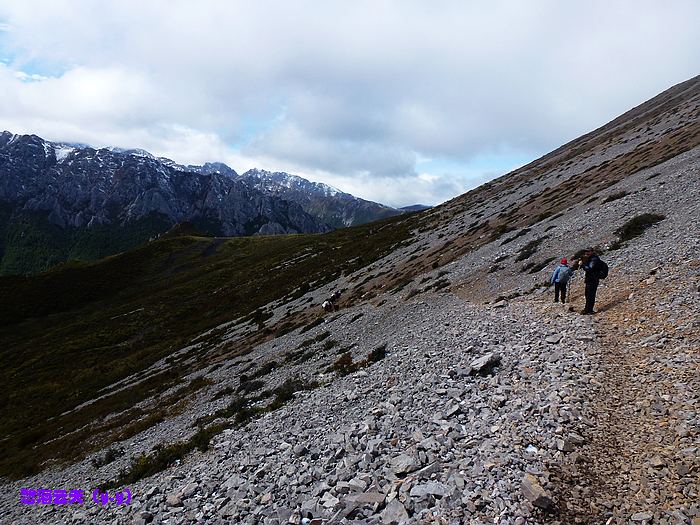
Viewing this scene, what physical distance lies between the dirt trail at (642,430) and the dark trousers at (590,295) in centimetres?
167

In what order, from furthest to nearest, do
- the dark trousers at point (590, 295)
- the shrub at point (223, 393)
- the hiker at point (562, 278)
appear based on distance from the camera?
the shrub at point (223, 393) → the hiker at point (562, 278) → the dark trousers at point (590, 295)

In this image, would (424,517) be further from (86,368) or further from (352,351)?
(86,368)

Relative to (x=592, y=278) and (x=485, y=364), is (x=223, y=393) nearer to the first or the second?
(x=485, y=364)

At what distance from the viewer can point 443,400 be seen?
12758 mm

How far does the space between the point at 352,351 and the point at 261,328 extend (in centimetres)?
2204

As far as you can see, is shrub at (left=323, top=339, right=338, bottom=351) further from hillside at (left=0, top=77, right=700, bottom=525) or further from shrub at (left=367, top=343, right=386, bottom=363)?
shrub at (left=367, top=343, right=386, bottom=363)

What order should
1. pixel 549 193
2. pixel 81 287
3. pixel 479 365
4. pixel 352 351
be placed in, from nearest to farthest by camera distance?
1. pixel 479 365
2. pixel 352 351
3. pixel 549 193
4. pixel 81 287

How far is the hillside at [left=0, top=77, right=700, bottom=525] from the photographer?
28.5ft

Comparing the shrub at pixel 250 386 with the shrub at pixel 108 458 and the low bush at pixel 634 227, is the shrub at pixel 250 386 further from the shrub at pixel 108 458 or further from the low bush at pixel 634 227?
the low bush at pixel 634 227

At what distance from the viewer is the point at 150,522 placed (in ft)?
38.1

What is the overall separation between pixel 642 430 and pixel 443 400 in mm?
5211

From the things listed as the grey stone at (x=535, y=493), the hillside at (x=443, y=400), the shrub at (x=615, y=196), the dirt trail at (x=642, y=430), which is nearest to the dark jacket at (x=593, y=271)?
the hillside at (x=443, y=400)

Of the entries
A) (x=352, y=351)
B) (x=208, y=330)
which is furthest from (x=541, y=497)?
(x=208, y=330)

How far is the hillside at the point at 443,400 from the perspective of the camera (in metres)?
8.70
